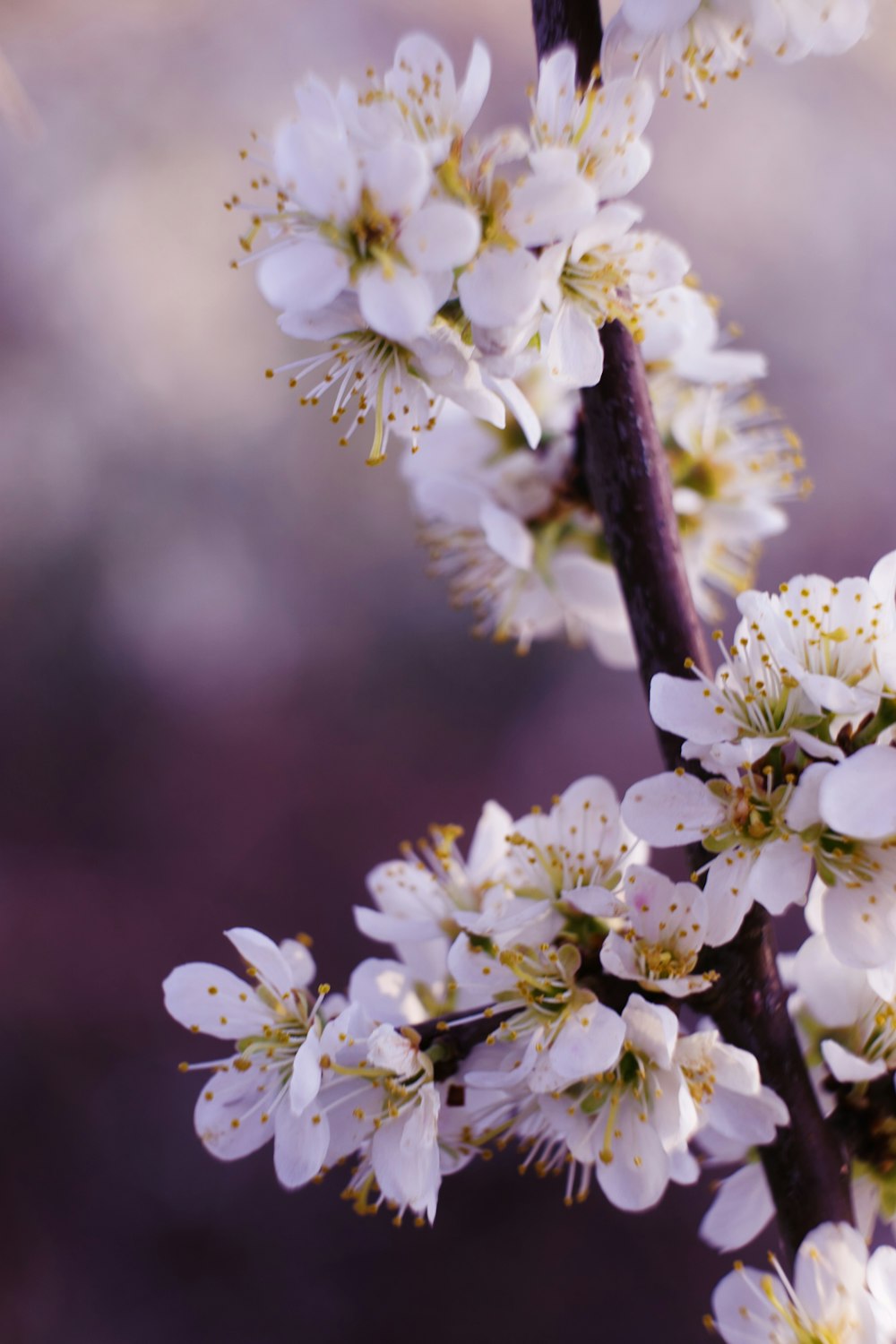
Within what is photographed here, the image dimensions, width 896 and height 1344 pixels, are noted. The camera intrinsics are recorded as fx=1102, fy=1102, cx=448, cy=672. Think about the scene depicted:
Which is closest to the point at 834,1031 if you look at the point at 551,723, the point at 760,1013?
the point at 760,1013

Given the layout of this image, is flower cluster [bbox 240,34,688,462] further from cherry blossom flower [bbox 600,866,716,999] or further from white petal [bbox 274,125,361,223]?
cherry blossom flower [bbox 600,866,716,999]

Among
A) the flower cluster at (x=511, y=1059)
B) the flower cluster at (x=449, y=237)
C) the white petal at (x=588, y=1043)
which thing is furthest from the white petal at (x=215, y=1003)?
the flower cluster at (x=449, y=237)

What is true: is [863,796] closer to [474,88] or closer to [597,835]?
[597,835]

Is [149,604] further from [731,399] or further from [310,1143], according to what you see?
[310,1143]

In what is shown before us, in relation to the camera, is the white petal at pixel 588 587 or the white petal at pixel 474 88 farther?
the white petal at pixel 588 587

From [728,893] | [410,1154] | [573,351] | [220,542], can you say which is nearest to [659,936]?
[728,893]

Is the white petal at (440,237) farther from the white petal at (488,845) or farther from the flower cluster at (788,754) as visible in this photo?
the white petal at (488,845)
